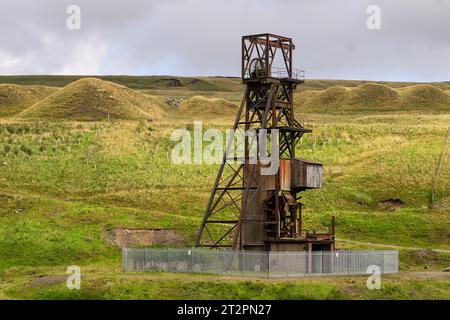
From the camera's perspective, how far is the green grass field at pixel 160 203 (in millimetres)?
45156

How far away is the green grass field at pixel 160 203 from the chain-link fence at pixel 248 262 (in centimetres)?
211

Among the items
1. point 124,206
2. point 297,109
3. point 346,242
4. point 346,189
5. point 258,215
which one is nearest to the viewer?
point 258,215

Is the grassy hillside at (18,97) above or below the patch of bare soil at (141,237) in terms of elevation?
above

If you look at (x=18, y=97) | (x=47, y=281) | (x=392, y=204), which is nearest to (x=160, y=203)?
(x=392, y=204)

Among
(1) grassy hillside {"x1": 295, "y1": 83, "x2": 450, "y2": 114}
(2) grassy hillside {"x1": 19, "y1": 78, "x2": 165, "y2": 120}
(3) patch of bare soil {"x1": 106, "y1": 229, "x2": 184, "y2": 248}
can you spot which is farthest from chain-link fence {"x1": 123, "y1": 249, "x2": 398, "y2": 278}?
(1) grassy hillside {"x1": 295, "y1": 83, "x2": 450, "y2": 114}

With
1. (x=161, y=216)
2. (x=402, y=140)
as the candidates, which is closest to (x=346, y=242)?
(x=161, y=216)

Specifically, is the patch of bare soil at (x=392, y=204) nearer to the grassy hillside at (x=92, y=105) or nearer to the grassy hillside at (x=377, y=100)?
the grassy hillside at (x=92, y=105)

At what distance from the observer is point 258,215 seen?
188 ft

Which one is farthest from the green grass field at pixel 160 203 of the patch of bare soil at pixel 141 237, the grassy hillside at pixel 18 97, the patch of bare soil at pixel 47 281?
the grassy hillside at pixel 18 97

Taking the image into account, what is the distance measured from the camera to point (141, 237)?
213ft

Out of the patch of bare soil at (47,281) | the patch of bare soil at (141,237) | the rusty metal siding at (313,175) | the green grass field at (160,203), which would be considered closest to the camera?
the patch of bare soil at (47,281)
